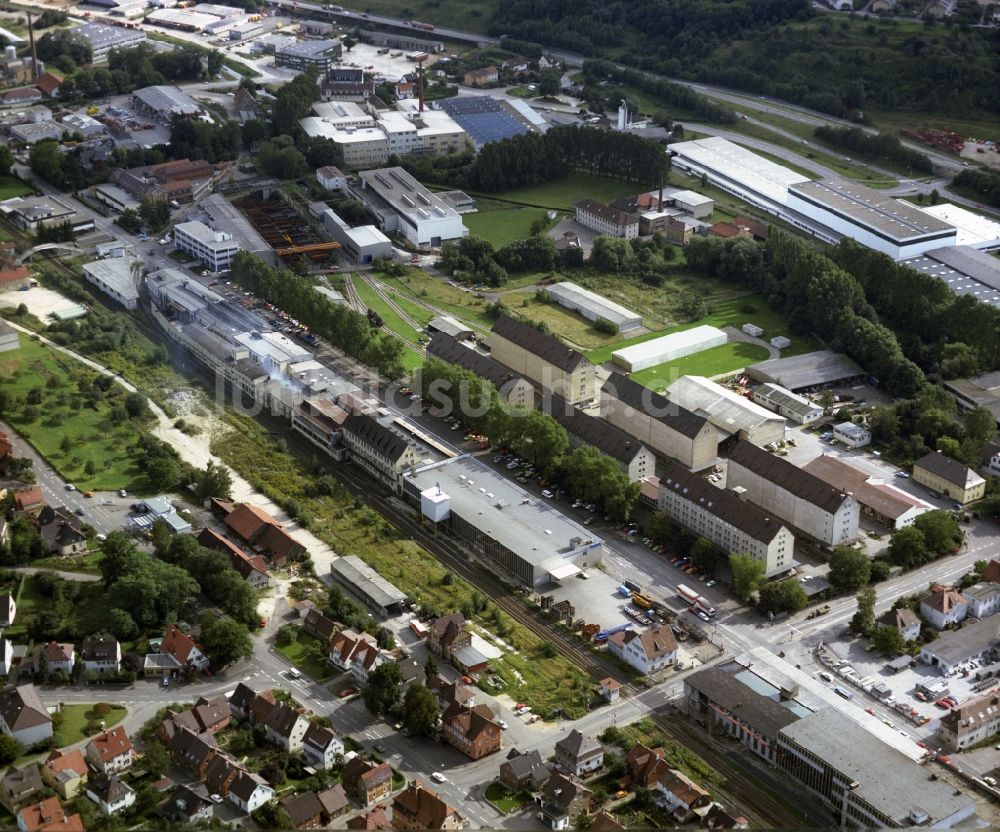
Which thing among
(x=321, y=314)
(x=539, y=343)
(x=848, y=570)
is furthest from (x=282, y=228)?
(x=848, y=570)

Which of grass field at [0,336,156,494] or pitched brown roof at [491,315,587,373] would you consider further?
pitched brown roof at [491,315,587,373]

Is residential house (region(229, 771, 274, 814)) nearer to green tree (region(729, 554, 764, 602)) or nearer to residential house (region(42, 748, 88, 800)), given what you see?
residential house (region(42, 748, 88, 800))

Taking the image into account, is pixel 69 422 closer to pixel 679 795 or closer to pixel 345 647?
pixel 345 647

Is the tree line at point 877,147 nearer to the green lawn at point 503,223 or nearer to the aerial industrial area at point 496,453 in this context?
the aerial industrial area at point 496,453

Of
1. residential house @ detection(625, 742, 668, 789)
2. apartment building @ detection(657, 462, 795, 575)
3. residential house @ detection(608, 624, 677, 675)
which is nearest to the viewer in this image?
residential house @ detection(625, 742, 668, 789)

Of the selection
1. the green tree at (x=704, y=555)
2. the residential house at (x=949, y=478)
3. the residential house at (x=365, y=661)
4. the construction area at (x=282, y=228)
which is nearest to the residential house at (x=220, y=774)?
the residential house at (x=365, y=661)

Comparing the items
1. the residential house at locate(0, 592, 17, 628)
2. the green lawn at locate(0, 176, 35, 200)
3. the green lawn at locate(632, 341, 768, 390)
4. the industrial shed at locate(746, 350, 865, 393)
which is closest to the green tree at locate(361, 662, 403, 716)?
the residential house at locate(0, 592, 17, 628)

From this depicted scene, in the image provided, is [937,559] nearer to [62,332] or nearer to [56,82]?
[62,332]
